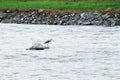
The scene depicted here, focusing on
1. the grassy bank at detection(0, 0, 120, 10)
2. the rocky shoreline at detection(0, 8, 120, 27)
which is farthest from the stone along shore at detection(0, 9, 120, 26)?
the grassy bank at detection(0, 0, 120, 10)

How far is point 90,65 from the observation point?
35.2m

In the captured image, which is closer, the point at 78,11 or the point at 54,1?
the point at 78,11

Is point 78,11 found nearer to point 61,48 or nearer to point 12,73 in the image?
point 61,48

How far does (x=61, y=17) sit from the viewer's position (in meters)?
63.0

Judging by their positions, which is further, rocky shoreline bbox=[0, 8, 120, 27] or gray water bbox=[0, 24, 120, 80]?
rocky shoreline bbox=[0, 8, 120, 27]

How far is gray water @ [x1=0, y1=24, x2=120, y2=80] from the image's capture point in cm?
3262

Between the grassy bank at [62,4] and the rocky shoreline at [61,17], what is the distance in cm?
156

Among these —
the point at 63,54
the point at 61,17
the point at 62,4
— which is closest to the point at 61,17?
the point at 61,17

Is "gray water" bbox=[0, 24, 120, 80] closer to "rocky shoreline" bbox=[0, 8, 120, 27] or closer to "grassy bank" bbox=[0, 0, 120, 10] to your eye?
"rocky shoreline" bbox=[0, 8, 120, 27]

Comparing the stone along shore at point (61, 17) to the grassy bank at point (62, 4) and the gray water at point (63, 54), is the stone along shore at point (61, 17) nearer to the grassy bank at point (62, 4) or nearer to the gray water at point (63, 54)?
the grassy bank at point (62, 4)

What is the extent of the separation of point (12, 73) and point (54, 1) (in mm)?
38583

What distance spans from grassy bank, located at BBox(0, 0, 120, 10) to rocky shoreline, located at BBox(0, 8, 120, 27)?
156 cm

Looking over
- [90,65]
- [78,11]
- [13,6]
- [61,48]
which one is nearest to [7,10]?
[13,6]

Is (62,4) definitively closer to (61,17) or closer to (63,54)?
(61,17)
